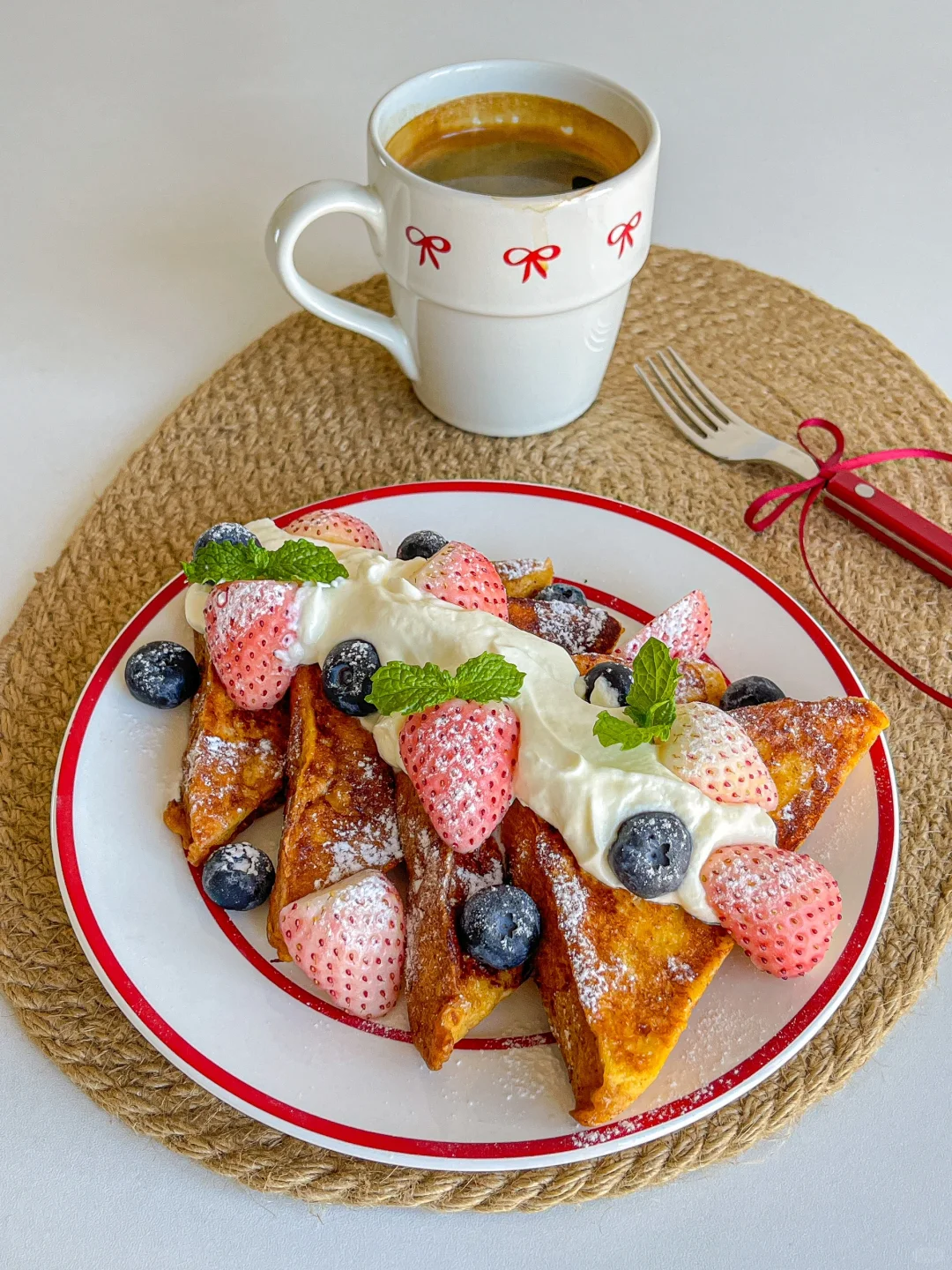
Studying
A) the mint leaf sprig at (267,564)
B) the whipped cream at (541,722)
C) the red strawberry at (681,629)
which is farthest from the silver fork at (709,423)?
the mint leaf sprig at (267,564)

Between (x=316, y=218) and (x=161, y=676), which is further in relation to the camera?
(x=316, y=218)

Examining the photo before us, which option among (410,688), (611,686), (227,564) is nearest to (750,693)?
(611,686)

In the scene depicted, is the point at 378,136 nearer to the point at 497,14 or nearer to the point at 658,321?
the point at 658,321

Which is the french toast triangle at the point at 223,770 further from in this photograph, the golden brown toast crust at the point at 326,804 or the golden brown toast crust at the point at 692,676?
the golden brown toast crust at the point at 692,676

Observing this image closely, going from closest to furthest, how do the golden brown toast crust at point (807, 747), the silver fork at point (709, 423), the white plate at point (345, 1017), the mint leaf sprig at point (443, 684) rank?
the white plate at point (345, 1017), the mint leaf sprig at point (443, 684), the golden brown toast crust at point (807, 747), the silver fork at point (709, 423)

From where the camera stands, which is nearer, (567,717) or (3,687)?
(567,717)

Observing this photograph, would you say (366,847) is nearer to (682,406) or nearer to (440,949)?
(440,949)

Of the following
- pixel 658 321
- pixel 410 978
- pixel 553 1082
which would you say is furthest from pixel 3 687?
pixel 658 321
